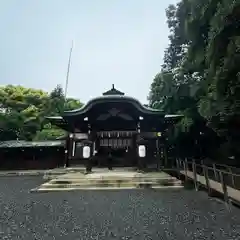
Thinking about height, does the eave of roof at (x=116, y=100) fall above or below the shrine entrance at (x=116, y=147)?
above

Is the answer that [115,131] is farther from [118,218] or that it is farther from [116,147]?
[118,218]

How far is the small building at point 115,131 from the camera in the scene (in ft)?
54.4

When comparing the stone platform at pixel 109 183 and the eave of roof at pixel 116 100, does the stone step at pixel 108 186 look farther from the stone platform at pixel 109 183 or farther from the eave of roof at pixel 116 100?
the eave of roof at pixel 116 100

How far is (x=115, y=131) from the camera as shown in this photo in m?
17.8

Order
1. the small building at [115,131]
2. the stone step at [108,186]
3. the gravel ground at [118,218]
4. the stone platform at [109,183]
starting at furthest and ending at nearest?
the small building at [115,131] → the stone platform at [109,183] → the stone step at [108,186] → the gravel ground at [118,218]

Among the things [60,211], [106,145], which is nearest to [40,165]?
[106,145]

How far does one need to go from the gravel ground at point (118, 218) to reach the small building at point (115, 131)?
8901 mm

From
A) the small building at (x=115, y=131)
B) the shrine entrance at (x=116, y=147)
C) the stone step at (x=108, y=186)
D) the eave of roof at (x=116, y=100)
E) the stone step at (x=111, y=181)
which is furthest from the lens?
the shrine entrance at (x=116, y=147)

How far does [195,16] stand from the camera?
10039 mm

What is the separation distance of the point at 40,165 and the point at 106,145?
26.9 feet

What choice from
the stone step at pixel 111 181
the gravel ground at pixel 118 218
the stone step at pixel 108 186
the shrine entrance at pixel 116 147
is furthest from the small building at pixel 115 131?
the gravel ground at pixel 118 218

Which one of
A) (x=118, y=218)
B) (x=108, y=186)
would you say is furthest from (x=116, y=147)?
(x=118, y=218)

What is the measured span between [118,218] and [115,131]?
12.5 m

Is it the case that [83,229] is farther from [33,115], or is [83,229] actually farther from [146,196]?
[33,115]
